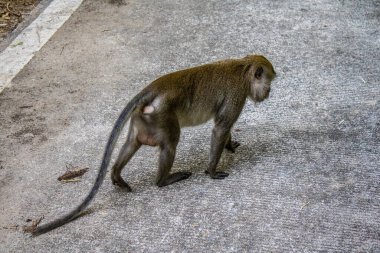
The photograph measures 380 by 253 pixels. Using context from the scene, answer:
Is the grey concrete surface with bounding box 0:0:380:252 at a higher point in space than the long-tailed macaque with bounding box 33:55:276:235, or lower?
lower

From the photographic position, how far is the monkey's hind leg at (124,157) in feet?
12.7

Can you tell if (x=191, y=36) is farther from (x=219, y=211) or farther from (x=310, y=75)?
(x=219, y=211)

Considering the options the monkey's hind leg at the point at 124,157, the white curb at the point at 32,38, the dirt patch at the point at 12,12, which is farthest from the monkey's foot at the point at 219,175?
the dirt patch at the point at 12,12

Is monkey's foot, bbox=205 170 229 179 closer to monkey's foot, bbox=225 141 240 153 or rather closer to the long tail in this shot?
monkey's foot, bbox=225 141 240 153

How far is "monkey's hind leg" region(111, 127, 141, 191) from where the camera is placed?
12.7 feet

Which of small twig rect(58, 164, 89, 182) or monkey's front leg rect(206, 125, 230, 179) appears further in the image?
small twig rect(58, 164, 89, 182)

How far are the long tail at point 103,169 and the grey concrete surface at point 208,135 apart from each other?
2.3 inches

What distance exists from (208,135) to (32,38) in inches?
109

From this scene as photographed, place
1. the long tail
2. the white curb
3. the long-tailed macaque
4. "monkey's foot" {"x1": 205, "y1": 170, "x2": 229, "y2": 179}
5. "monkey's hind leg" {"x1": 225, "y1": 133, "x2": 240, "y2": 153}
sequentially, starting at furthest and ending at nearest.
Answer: the white curb
"monkey's hind leg" {"x1": 225, "y1": 133, "x2": 240, "y2": 153}
"monkey's foot" {"x1": 205, "y1": 170, "x2": 229, "y2": 179}
the long-tailed macaque
the long tail

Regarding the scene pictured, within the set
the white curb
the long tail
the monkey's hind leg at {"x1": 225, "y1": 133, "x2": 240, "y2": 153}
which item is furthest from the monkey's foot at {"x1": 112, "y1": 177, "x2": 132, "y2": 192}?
the white curb

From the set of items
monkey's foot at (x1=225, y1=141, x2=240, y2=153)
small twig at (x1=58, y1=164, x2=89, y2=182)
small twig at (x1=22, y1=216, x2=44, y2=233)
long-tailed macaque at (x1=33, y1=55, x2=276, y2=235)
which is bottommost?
small twig at (x1=22, y1=216, x2=44, y2=233)

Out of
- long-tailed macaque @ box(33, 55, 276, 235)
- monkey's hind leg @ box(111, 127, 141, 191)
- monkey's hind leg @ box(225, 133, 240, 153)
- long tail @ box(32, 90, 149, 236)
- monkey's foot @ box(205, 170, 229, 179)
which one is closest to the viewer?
long tail @ box(32, 90, 149, 236)

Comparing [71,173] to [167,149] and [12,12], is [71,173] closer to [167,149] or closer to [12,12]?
[167,149]

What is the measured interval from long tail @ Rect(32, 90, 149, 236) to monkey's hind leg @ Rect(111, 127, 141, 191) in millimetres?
276
